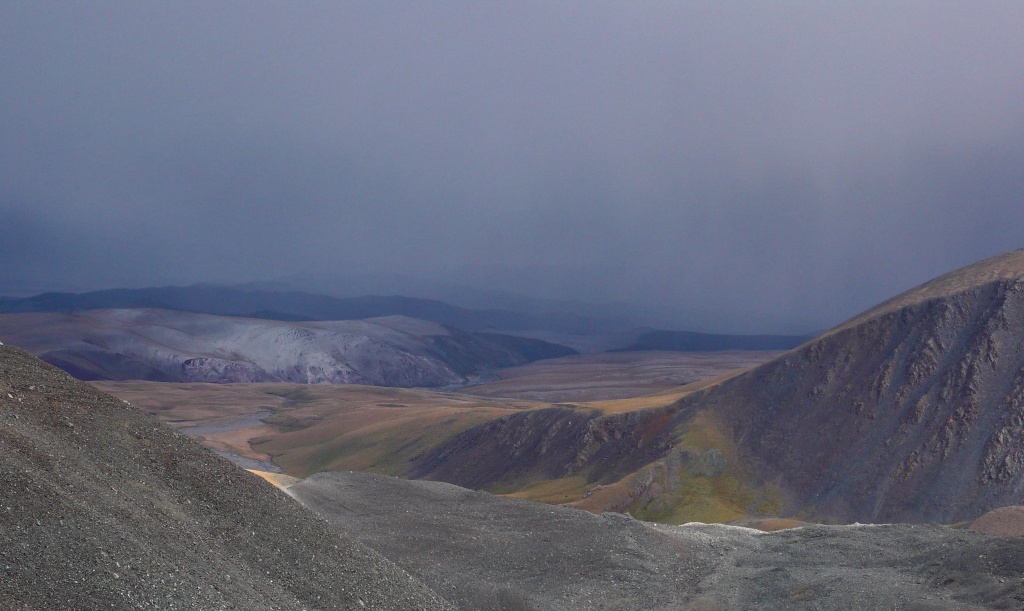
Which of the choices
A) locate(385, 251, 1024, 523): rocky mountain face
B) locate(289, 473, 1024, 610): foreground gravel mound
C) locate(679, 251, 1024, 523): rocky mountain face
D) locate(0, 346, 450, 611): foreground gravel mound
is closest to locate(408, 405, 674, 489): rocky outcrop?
locate(385, 251, 1024, 523): rocky mountain face

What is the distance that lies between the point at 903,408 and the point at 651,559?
4075cm

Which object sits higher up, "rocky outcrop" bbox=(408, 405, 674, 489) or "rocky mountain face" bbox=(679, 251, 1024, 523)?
"rocky mountain face" bbox=(679, 251, 1024, 523)

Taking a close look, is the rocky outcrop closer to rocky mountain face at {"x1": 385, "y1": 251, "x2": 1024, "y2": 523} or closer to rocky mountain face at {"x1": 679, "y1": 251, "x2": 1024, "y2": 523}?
rocky mountain face at {"x1": 385, "y1": 251, "x2": 1024, "y2": 523}

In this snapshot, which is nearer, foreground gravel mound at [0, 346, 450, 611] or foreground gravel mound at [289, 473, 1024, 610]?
foreground gravel mound at [0, 346, 450, 611]

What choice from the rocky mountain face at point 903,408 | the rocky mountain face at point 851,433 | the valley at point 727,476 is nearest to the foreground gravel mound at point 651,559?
the valley at point 727,476

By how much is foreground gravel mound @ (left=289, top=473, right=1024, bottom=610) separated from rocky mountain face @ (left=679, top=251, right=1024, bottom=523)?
22079 mm

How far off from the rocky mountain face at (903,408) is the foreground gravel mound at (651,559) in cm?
2208

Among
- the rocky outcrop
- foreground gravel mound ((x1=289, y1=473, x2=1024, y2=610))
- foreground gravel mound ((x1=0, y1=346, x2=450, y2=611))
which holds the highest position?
foreground gravel mound ((x1=0, y1=346, x2=450, y2=611))

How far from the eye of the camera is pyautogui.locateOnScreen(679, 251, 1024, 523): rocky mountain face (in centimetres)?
5719

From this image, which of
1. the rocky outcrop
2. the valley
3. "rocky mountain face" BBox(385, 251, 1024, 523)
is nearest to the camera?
the valley

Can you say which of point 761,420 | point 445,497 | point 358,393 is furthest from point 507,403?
point 445,497

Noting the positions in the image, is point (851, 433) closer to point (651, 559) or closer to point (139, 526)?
point (651, 559)

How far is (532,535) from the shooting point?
35.2 meters

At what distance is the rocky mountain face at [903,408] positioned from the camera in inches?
2251
